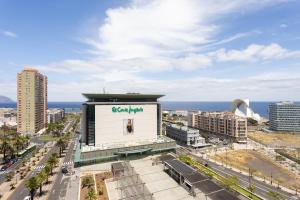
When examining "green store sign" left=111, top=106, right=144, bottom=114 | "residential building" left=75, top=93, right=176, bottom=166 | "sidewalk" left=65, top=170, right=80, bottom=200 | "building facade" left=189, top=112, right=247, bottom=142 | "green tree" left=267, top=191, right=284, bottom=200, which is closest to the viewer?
"green tree" left=267, top=191, right=284, bottom=200

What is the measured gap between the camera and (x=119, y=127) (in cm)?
10125

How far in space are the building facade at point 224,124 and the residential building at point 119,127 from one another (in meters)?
59.4

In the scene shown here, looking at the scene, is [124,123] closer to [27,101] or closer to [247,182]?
[247,182]

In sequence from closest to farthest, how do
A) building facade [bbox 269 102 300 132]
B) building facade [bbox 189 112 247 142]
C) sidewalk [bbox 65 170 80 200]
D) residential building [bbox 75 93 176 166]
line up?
sidewalk [bbox 65 170 80 200] < residential building [bbox 75 93 176 166] < building facade [bbox 189 112 247 142] < building facade [bbox 269 102 300 132]

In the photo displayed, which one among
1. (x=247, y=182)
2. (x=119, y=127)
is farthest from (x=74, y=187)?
(x=247, y=182)

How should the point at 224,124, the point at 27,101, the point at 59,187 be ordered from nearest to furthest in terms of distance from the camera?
the point at 59,187 < the point at 224,124 < the point at 27,101

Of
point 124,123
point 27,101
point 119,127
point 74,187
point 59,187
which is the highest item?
point 27,101

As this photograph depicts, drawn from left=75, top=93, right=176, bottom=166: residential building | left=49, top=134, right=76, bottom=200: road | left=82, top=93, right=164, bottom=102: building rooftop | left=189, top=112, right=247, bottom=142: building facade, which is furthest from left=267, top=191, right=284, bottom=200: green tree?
left=189, top=112, right=247, bottom=142: building facade

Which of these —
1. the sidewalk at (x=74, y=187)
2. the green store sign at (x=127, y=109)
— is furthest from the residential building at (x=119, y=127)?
the sidewalk at (x=74, y=187)

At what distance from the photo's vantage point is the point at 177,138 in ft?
462

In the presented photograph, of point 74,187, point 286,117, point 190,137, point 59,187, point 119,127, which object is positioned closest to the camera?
point 74,187

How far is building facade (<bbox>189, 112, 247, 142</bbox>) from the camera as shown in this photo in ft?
471

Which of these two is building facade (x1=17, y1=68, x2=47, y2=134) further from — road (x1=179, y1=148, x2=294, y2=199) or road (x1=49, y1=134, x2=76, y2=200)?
road (x1=179, y1=148, x2=294, y2=199)

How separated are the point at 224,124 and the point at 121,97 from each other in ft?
278
